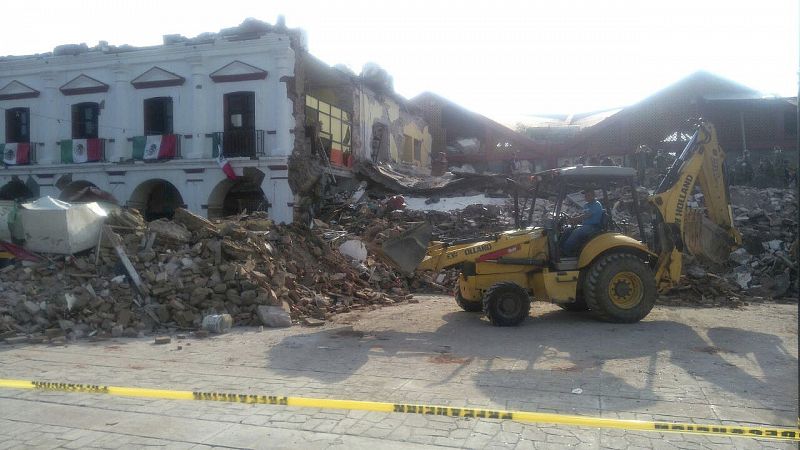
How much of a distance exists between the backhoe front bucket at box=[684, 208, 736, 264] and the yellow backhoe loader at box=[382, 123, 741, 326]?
0.02 m

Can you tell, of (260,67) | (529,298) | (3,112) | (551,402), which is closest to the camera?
(551,402)

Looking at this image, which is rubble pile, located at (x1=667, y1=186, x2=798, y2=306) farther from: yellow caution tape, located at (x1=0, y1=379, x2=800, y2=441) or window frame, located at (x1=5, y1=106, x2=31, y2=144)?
window frame, located at (x1=5, y1=106, x2=31, y2=144)

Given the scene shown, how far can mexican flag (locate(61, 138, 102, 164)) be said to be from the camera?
22516 mm

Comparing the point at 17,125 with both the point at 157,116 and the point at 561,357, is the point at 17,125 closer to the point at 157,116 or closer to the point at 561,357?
the point at 157,116

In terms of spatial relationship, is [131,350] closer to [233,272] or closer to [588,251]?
[233,272]

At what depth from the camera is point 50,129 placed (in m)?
23.5

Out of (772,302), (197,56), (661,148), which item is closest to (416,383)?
→ (772,302)

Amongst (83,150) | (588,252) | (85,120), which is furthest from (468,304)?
(85,120)

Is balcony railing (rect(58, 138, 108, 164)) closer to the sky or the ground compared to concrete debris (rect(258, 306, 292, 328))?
closer to the sky

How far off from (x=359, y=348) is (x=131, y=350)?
3260 millimetres

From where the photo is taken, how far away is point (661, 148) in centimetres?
2755

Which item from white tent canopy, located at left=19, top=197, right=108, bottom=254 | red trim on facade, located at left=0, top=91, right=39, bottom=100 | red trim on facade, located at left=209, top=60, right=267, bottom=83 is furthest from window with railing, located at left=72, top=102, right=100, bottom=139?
white tent canopy, located at left=19, top=197, right=108, bottom=254

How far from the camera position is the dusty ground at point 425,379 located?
4750mm

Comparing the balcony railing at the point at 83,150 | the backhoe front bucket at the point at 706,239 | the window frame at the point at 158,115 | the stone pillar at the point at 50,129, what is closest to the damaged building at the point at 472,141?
the window frame at the point at 158,115
